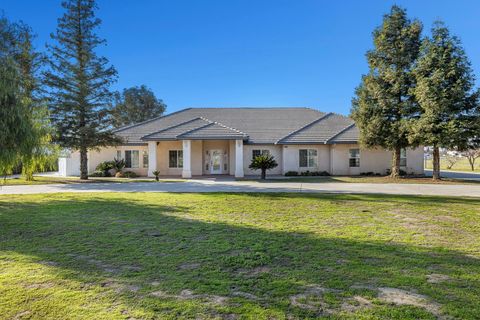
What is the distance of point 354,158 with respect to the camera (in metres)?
26.7

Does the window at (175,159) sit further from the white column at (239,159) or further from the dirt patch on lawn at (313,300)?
the dirt patch on lawn at (313,300)

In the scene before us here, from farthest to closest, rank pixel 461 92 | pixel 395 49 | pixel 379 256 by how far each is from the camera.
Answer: pixel 395 49
pixel 461 92
pixel 379 256

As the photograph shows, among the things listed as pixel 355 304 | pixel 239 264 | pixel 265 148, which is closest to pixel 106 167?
pixel 265 148

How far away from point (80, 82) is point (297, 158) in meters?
18.3

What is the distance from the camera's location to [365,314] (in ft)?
11.0

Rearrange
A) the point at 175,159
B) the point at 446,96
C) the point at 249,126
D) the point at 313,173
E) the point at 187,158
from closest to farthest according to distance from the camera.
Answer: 1. the point at 446,96
2. the point at 187,158
3. the point at 313,173
4. the point at 175,159
5. the point at 249,126

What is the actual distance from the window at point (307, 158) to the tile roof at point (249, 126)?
44.9 inches

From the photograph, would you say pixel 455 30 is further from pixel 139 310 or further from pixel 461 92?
pixel 139 310

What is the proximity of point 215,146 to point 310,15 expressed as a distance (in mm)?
13554

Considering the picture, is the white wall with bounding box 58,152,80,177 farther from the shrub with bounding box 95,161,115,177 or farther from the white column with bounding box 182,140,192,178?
the white column with bounding box 182,140,192,178

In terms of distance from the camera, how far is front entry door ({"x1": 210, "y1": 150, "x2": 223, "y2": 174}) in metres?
27.8

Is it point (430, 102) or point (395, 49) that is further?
point (395, 49)

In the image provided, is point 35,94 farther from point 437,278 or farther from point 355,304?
point 437,278

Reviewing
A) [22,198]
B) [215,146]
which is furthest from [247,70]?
[22,198]
